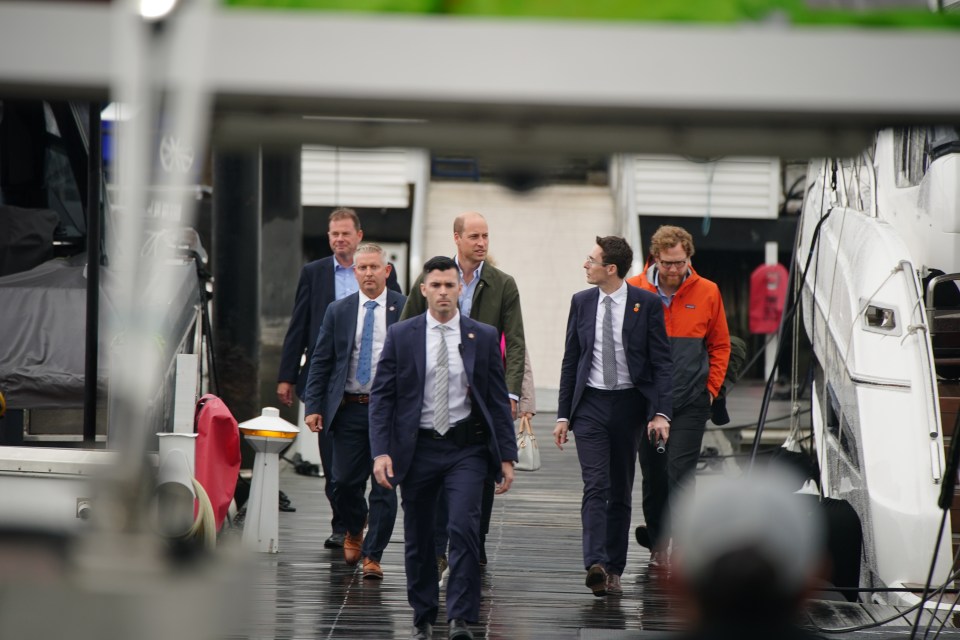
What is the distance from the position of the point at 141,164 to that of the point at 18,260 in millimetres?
9601

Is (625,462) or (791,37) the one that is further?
(625,462)

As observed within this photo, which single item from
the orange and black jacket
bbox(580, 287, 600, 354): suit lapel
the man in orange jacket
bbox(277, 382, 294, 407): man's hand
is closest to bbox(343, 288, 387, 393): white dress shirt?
bbox(277, 382, 294, 407): man's hand

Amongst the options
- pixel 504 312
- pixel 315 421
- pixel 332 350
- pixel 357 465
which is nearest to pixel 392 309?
pixel 332 350

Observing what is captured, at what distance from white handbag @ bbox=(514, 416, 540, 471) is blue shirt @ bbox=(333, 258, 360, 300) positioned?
1521 millimetres

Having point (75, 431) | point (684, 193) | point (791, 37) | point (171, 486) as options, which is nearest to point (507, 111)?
point (791, 37)

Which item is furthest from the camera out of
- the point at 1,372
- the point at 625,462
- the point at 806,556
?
the point at 1,372

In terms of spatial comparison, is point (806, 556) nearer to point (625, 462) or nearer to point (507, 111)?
point (507, 111)

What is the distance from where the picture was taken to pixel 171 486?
7.68 metres

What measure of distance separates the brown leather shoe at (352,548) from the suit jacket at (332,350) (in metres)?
0.83

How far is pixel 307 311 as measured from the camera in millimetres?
9648

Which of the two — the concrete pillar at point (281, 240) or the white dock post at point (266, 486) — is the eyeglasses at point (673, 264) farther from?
the concrete pillar at point (281, 240)

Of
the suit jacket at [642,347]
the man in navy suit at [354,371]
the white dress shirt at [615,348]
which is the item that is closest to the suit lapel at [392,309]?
the man in navy suit at [354,371]

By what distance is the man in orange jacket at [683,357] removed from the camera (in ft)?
28.8

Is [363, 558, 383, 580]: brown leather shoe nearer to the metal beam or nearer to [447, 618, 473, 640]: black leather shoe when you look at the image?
[447, 618, 473, 640]: black leather shoe
